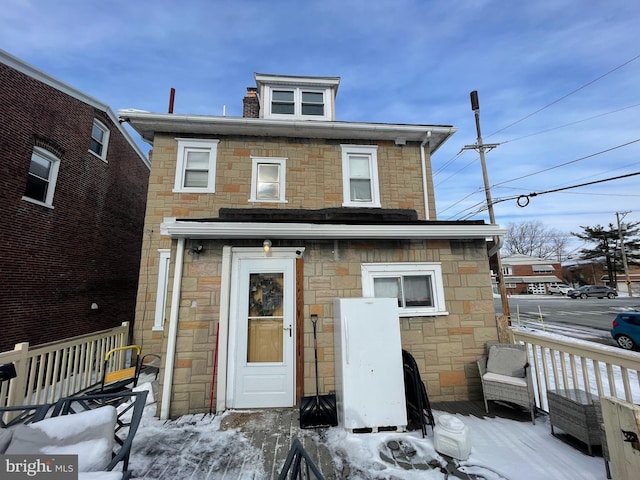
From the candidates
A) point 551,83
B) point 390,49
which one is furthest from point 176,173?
point 551,83

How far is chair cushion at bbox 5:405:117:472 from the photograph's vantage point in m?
1.89

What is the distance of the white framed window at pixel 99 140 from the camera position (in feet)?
29.4

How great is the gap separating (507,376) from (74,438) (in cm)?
478

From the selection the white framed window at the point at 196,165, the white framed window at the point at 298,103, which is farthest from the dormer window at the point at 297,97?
the white framed window at the point at 196,165

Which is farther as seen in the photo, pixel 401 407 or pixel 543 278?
pixel 543 278

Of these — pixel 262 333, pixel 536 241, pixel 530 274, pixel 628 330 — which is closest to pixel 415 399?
pixel 262 333

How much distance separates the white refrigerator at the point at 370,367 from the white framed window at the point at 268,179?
4.42 metres

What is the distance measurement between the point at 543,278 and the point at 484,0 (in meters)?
37.9

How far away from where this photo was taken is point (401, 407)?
3.12 metres

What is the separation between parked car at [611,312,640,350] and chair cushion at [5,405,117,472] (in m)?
13.0

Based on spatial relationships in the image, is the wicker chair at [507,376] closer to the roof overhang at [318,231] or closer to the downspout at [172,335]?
the roof overhang at [318,231]

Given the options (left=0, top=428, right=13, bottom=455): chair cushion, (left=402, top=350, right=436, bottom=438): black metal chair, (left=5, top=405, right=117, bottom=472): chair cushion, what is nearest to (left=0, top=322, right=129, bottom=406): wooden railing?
(left=0, top=428, right=13, bottom=455): chair cushion

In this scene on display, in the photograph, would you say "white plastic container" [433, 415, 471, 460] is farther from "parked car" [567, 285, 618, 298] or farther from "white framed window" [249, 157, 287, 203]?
"parked car" [567, 285, 618, 298]

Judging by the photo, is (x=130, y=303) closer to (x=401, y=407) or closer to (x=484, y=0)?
(x=401, y=407)
